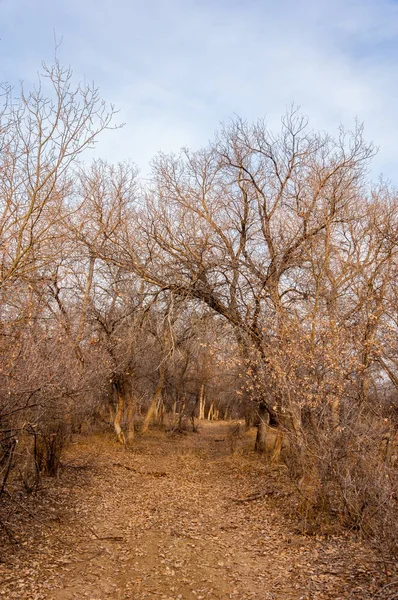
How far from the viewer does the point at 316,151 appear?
43.8 feet

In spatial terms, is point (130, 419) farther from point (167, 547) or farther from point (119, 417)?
point (167, 547)

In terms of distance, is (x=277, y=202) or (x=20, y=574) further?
(x=277, y=202)

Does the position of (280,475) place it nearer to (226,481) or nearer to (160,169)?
(226,481)

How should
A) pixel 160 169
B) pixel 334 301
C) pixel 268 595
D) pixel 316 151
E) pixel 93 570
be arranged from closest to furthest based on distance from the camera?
pixel 268 595 < pixel 93 570 < pixel 334 301 < pixel 316 151 < pixel 160 169

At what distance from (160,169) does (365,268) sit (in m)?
6.41

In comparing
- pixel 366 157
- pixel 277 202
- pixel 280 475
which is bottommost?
pixel 280 475

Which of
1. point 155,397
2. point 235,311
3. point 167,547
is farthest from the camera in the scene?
point 155,397

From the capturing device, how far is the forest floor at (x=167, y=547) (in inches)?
223

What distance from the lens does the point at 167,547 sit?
7.29 metres

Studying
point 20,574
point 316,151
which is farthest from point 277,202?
point 20,574

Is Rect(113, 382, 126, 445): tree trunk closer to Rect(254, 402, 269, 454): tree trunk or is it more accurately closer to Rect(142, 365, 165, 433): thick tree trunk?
Rect(142, 365, 165, 433): thick tree trunk

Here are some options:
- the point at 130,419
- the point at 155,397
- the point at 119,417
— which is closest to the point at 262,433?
the point at 130,419

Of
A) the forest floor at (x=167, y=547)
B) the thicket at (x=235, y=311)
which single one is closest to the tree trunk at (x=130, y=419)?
the thicket at (x=235, y=311)

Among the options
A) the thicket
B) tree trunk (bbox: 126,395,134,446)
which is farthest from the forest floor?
tree trunk (bbox: 126,395,134,446)
